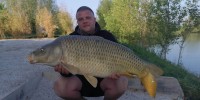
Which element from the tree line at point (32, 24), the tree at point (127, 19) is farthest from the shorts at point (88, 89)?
the tree line at point (32, 24)

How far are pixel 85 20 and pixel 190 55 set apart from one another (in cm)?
1634

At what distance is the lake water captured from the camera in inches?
639

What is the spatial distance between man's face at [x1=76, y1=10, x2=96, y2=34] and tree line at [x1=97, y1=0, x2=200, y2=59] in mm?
12055

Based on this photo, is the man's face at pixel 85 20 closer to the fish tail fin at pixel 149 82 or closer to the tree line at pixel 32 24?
the fish tail fin at pixel 149 82

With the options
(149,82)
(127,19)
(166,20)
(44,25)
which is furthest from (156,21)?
(149,82)

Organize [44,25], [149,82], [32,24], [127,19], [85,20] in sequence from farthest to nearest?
1. [32,24]
2. [44,25]
3. [127,19]
4. [85,20]
5. [149,82]

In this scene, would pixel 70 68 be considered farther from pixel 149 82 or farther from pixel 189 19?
pixel 189 19

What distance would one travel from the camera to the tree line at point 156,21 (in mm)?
15891

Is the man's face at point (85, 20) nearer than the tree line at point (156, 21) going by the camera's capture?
Yes

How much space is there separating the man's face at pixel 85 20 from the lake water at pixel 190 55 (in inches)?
409

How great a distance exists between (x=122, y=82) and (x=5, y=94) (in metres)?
1.65

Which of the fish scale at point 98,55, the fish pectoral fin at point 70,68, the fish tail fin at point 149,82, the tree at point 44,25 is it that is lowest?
the tree at point 44,25

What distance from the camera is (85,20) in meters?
4.01

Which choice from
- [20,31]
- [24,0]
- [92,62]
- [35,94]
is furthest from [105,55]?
[24,0]
